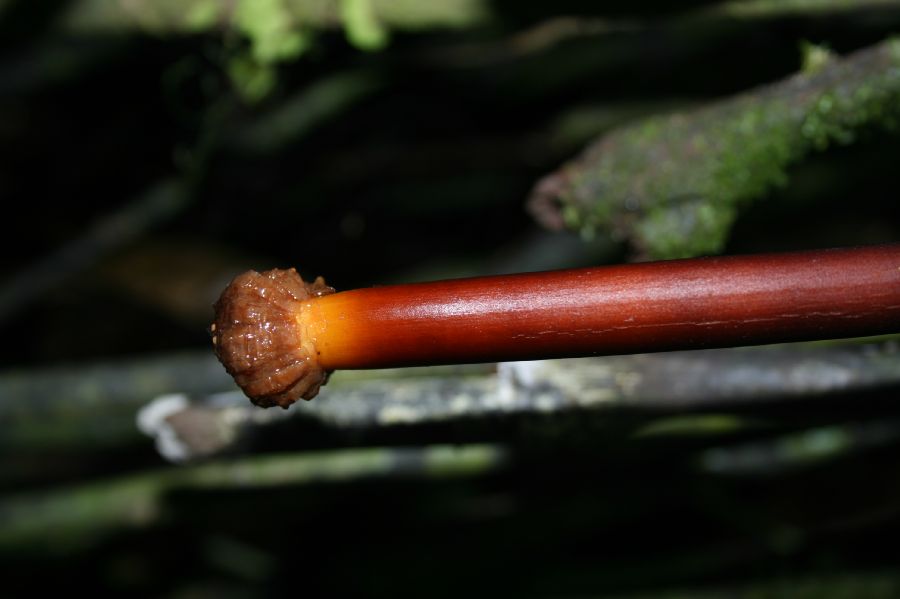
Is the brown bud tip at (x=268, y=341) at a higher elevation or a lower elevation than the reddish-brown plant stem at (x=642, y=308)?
higher

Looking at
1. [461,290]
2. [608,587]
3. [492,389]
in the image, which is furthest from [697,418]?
[608,587]

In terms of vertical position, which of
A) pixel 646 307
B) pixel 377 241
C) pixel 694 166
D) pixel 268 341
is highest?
pixel 377 241

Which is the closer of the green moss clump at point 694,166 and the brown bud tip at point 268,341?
the brown bud tip at point 268,341

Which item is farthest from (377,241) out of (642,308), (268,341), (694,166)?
(642,308)

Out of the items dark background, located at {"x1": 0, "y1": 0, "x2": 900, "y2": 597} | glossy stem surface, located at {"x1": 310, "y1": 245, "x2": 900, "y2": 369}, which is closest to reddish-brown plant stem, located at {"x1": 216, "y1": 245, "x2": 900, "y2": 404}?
glossy stem surface, located at {"x1": 310, "y1": 245, "x2": 900, "y2": 369}

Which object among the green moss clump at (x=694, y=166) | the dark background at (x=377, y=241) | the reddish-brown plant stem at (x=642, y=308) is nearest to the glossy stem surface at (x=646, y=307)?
the reddish-brown plant stem at (x=642, y=308)

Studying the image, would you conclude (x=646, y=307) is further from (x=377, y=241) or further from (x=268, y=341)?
(x=377, y=241)

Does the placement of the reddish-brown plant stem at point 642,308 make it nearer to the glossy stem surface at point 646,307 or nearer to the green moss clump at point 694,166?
the glossy stem surface at point 646,307
